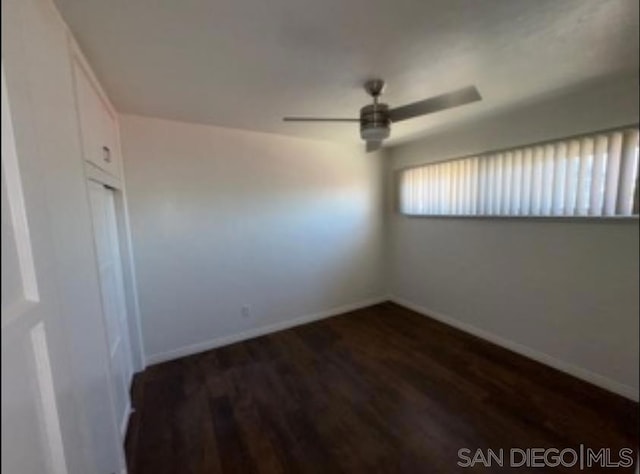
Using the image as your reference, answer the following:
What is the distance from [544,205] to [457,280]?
1.13 metres

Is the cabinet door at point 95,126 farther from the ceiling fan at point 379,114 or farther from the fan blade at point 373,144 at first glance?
the fan blade at point 373,144

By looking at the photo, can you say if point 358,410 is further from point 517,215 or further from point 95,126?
point 95,126

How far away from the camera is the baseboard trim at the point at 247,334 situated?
271 centimetres

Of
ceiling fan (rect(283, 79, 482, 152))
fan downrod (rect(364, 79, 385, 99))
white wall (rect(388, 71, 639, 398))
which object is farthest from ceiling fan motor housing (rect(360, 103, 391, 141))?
white wall (rect(388, 71, 639, 398))

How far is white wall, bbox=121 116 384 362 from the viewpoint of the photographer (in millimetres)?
2553

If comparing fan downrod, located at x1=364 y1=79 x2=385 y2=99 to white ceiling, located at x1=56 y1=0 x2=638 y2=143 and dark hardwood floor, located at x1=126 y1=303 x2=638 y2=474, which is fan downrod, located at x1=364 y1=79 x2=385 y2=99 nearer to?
white ceiling, located at x1=56 y1=0 x2=638 y2=143

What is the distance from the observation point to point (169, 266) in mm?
2652

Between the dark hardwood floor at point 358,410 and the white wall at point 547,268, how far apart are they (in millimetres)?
233

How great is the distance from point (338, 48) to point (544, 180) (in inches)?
79.8

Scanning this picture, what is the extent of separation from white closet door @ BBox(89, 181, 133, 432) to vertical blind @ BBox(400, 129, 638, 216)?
10.4ft

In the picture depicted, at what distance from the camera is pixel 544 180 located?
7.76ft

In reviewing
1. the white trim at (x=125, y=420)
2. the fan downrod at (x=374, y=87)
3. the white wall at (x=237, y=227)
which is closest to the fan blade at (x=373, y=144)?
the fan downrod at (x=374, y=87)

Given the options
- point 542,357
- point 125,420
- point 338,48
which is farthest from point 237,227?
point 542,357

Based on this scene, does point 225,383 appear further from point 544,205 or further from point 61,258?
point 544,205
